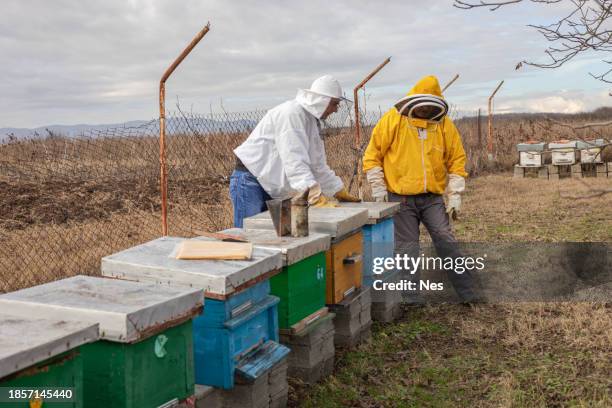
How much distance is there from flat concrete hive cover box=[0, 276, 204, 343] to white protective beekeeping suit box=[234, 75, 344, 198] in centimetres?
215

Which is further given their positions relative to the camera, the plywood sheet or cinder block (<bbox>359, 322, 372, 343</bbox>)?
cinder block (<bbox>359, 322, 372, 343</bbox>)

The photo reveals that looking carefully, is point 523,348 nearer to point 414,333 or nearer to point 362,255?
point 414,333

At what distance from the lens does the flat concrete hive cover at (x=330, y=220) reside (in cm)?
434

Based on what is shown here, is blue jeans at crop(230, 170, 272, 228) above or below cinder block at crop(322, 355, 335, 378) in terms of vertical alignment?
above

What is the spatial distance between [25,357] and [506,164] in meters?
18.8

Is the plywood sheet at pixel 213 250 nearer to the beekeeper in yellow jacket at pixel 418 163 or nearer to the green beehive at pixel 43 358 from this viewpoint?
the green beehive at pixel 43 358

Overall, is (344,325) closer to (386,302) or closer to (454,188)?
(386,302)

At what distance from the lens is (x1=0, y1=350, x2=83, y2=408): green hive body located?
1.98m

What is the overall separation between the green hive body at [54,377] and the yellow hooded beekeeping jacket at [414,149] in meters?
4.23

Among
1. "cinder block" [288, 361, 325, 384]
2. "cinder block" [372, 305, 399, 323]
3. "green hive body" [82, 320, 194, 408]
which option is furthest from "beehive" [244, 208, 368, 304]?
"green hive body" [82, 320, 194, 408]

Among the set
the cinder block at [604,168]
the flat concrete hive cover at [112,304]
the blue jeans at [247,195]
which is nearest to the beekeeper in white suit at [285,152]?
the blue jeans at [247,195]

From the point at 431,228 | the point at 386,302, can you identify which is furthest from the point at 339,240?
the point at 431,228

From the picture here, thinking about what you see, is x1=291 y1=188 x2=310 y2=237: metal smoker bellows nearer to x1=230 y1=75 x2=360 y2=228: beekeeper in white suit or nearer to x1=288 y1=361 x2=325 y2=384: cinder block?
x1=230 y1=75 x2=360 y2=228: beekeeper in white suit

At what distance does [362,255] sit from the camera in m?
5.13
